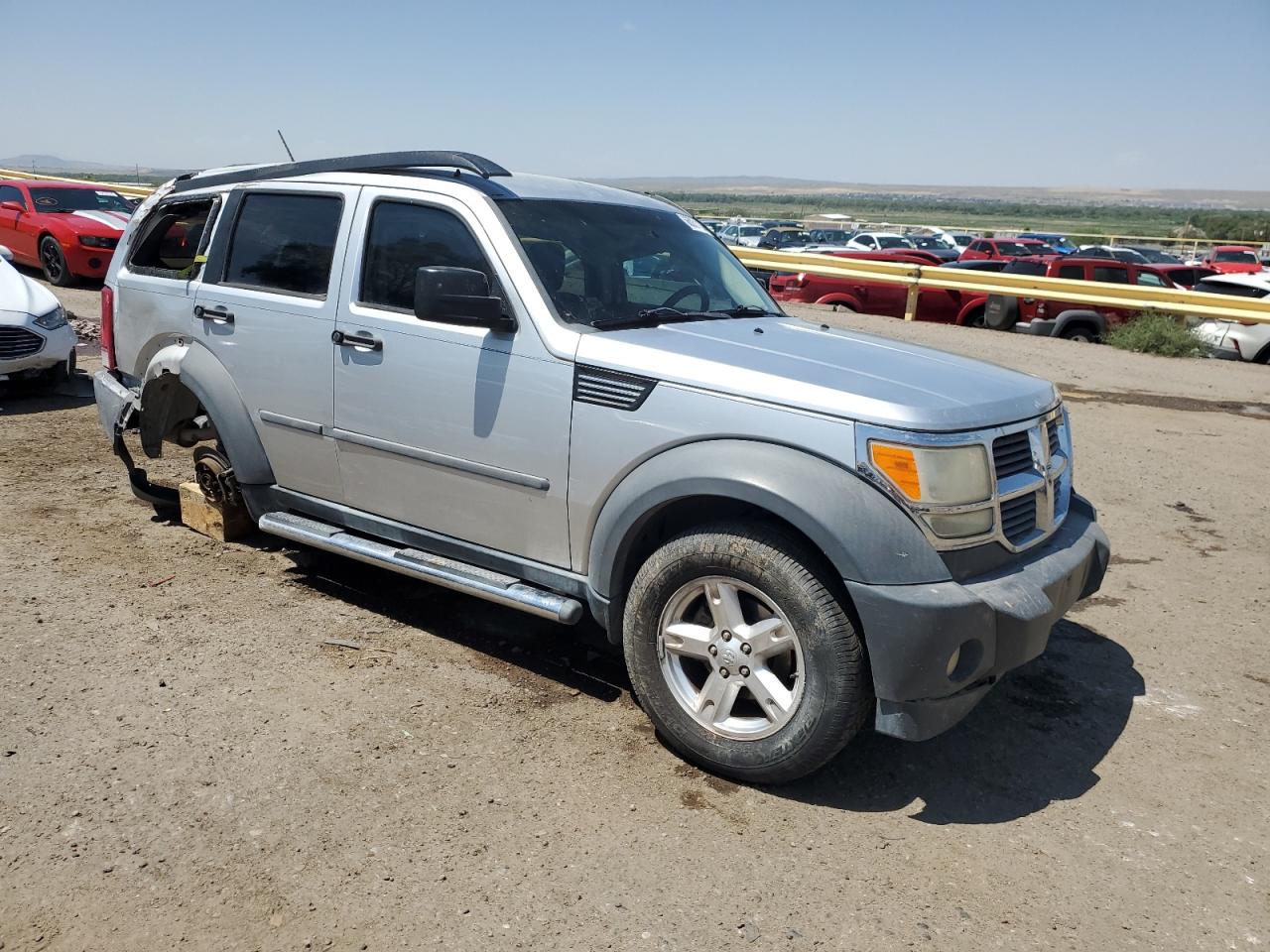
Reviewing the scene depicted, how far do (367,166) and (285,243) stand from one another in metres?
0.55

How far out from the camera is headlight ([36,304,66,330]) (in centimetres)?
882

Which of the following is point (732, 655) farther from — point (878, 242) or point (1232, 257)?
point (1232, 257)

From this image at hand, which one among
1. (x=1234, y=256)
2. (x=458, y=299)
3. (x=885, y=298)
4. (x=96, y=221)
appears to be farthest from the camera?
(x=1234, y=256)

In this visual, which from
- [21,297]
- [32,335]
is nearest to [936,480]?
[32,335]

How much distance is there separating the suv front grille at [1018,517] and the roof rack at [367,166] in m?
2.55

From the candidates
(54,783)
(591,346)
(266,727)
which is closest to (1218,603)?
(591,346)

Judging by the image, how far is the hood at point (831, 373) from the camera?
330 centimetres

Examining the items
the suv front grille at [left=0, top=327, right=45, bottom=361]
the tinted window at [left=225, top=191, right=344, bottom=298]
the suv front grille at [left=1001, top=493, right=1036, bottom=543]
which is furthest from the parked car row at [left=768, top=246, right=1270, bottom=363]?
the suv front grille at [left=1001, top=493, right=1036, bottom=543]

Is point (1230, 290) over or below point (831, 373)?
below

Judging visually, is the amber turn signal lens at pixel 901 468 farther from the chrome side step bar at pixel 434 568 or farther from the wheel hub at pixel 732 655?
the chrome side step bar at pixel 434 568

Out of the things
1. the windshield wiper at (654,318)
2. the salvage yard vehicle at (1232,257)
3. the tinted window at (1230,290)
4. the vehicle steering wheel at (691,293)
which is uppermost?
the vehicle steering wheel at (691,293)

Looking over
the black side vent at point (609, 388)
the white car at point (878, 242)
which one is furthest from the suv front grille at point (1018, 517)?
the white car at point (878, 242)

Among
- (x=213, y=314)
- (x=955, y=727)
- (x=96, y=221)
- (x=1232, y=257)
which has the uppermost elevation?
(x=96, y=221)

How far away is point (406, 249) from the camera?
173 inches
